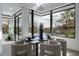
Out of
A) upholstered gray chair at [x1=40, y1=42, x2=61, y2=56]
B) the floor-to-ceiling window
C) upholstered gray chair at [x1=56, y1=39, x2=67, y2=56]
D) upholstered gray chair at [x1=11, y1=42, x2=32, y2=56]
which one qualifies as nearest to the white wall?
upholstered gray chair at [x1=11, y1=42, x2=32, y2=56]

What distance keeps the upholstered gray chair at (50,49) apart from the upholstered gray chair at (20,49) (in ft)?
1.15

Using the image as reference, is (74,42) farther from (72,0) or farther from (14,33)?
(14,33)

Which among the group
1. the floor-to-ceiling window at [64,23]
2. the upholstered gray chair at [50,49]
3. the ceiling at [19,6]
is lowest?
the upholstered gray chair at [50,49]

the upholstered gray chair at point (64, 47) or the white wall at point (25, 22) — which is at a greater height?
the white wall at point (25, 22)

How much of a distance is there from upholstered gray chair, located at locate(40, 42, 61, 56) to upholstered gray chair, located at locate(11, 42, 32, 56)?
1.15 ft

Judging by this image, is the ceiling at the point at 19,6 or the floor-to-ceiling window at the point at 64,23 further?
the floor-to-ceiling window at the point at 64,23

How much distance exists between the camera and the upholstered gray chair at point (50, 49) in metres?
2.93

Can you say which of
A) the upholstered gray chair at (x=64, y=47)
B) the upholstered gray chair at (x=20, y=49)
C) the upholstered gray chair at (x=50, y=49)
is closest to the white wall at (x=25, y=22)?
the upholstered gray chair at (x=20, y=49)

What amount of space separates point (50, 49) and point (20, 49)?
81 centimetres

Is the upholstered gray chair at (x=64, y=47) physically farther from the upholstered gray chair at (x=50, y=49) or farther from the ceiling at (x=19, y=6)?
the ceiling at (x=19, y=6)

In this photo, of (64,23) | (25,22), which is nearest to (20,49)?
(25,22)

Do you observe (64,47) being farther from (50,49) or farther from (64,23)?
(64,23)

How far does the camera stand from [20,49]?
2973 mm

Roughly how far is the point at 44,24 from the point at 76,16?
2.87 ft
